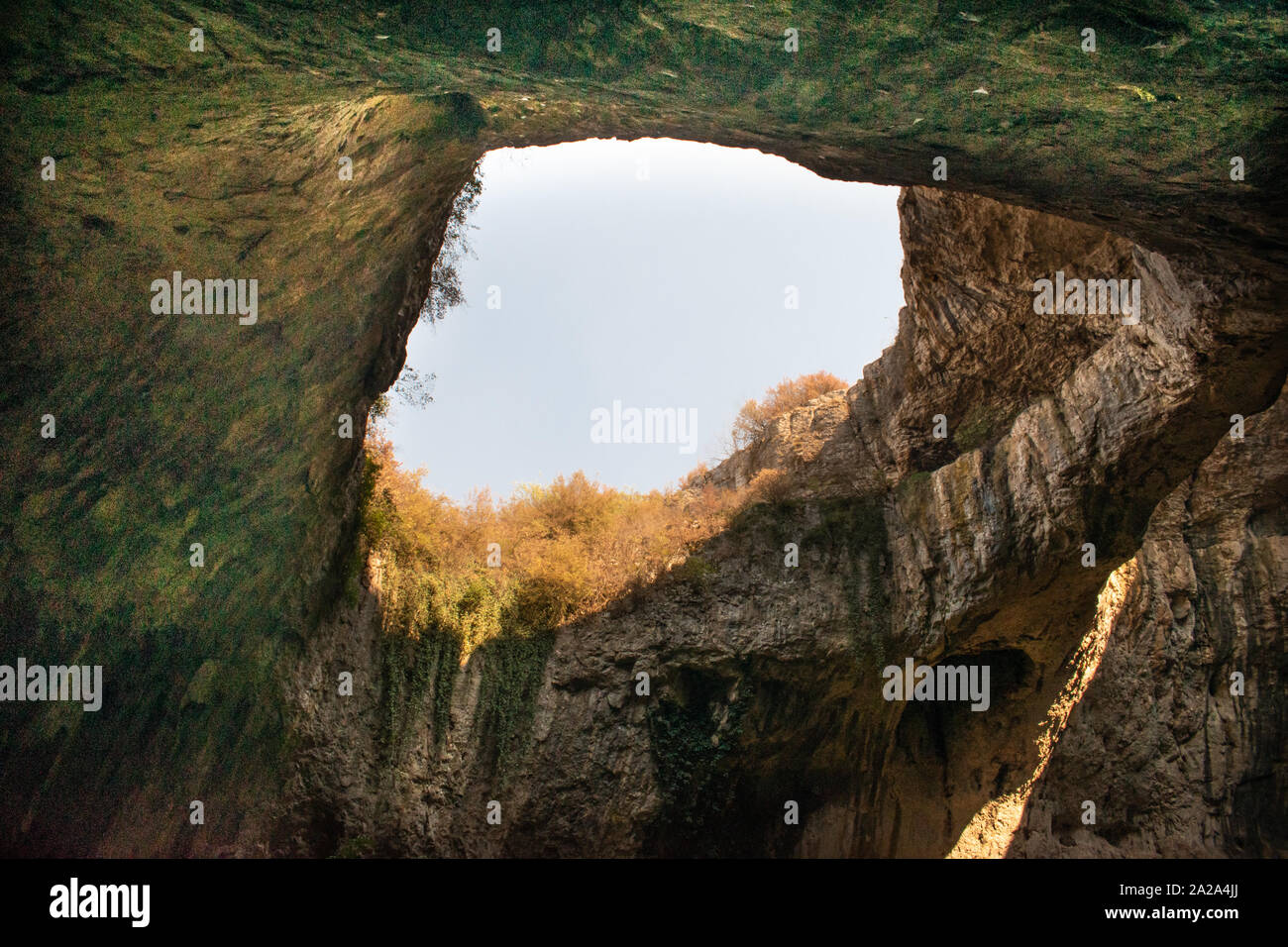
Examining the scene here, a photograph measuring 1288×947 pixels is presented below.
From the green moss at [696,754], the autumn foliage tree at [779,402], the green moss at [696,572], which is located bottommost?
the green moss at [696,754]

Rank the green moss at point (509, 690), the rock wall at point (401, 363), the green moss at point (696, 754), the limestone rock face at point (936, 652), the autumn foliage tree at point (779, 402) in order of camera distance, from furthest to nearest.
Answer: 1. the autumn foliage tree at point (779, 402)
2. the green moss at point (509, 690)
3. the green moss at point (696, 754)
4. the limestone rock face at point (936, 652)
5. the rock wall at point (401, 363)

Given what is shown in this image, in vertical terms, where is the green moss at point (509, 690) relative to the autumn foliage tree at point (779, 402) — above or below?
below

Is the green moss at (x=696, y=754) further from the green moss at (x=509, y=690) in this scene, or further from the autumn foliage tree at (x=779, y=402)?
the autumn foliage tree at (x=779, y=402)

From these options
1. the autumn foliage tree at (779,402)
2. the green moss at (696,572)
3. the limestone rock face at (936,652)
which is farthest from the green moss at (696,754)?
the autumn foliage tree at (779,402)

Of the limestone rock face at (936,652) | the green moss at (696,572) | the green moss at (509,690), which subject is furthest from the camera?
the green moss at (696,572)

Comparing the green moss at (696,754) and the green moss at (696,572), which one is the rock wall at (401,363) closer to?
the green moss at (696,754)

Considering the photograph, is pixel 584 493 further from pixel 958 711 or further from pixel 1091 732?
pixel 1091 732

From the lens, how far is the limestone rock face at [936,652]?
11.9 meters

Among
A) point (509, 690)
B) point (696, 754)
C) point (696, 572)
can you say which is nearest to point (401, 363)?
point (509, 690)

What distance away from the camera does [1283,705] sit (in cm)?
1323

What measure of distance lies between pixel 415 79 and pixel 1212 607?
43.8ft

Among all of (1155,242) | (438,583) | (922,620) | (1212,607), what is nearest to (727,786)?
(922,620)

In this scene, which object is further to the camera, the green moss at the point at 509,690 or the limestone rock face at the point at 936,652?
the green moss at the point at 509,690

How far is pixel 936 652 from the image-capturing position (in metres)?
13.0
